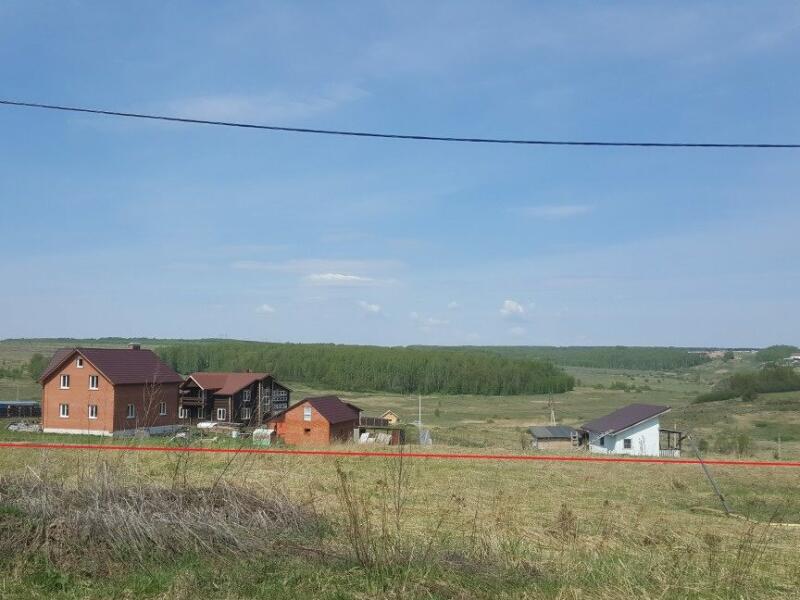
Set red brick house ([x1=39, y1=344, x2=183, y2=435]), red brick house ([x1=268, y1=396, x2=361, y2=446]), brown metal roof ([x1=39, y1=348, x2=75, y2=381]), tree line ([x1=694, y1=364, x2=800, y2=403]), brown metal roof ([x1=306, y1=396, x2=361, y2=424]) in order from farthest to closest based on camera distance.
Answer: tree line ([x1=694, y1=364, x2=800, y2=403]), brown metal roof ([x1=39, y1=348, x2=75, y2=381]), red brick house ([x1=39, y1=344, x2=183, y2=435]), brown metal roof ([x1=306, y1=396, x2=361, y2=424]), red brick house ([x1=268, y1=396, x2=361, y2=446])

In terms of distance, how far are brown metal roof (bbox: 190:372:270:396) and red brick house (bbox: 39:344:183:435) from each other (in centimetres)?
367

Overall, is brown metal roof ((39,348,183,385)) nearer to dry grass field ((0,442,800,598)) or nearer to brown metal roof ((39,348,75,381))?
brown metal roof ((39,348,75,381))

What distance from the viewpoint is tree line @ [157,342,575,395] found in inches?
4281

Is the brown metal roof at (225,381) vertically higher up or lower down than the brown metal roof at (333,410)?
higher up

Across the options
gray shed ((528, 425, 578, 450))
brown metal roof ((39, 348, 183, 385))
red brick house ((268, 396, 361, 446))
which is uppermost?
brown metal roof ((39, 348, 183, 385))

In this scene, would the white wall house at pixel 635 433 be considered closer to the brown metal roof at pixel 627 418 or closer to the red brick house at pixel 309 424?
the brown metal roof at pixel 627 418

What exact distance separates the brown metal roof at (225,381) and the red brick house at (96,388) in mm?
3674

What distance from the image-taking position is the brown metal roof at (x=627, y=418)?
46.8 metres

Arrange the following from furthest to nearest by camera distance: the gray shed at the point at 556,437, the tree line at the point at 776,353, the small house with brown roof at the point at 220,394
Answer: the tree line at the point at 776,353 < the gray shed at the point at 556,437 < the small house with brown roof at the point at 220,394

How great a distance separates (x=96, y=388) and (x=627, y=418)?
1422 inches

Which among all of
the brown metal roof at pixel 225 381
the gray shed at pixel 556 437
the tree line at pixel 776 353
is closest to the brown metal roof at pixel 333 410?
the brown metal roof at pixel 225 381

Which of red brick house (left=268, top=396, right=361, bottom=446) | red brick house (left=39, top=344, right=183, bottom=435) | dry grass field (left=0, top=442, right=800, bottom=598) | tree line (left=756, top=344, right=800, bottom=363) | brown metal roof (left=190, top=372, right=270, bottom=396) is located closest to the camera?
dry grass field (left=0, top=442, right=800, bottom=598)

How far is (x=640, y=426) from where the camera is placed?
47594mm

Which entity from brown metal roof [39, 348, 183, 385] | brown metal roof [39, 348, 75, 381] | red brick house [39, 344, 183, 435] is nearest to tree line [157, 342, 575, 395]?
brown metal roof [39, 348, 183, 385]
